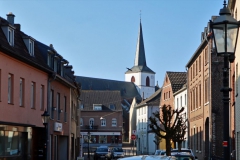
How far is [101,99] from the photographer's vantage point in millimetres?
106000

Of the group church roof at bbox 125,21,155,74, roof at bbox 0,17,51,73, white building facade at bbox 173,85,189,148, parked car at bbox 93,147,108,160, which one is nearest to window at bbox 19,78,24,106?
roof at bbox 0,17,51,73

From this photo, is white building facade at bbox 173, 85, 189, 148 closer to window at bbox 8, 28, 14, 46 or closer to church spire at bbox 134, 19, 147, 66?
window at bbox 8, 28, 14, 46

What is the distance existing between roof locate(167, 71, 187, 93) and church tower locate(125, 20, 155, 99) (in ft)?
274

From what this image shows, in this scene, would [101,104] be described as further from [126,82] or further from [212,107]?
[212,107]

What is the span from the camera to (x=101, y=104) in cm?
10444

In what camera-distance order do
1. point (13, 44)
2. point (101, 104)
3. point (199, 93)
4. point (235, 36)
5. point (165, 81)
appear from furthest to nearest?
point (101, 104)
point (165, 81)
point (199, 93)
point (13, 44)
point (235, 36)

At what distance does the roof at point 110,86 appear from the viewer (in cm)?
14562

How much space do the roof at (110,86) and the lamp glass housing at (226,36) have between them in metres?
134

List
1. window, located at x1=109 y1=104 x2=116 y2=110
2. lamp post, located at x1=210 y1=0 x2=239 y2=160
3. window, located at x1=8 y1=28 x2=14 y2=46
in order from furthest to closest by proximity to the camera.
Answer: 1. window, located at x1=109 y1=104 x2=116 y2=110
2. window, located at x1=8 y1=28 x2=14 y2=46
3. lamp post, located at x1=210 y1=0 x2=239 y2=160

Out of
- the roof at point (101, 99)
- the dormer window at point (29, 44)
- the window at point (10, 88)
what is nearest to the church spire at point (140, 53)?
the roof at point (101, 99)

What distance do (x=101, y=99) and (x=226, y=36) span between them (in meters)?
96.3

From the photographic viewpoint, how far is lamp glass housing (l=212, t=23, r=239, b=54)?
10000mm

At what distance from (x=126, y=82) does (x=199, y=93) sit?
11249 cm

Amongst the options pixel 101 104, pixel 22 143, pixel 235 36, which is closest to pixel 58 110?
pixel 22 143
